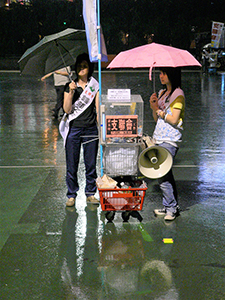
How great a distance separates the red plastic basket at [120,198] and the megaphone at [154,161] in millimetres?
244

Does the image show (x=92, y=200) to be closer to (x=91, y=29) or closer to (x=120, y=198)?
(x=120, y=198)

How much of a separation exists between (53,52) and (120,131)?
1.68 m

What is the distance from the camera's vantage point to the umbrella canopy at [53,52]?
17.3ft

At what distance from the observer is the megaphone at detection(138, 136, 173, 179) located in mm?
4801

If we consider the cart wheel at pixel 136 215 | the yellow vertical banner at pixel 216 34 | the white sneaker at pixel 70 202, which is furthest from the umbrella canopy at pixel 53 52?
the yellow vertical banner at pixel 216 34

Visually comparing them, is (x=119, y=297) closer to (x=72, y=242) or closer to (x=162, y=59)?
(x=72, y=242)

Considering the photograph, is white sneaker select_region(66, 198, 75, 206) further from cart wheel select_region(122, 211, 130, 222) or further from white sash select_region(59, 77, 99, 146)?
white sash select_region(59, 77, 99, 146)

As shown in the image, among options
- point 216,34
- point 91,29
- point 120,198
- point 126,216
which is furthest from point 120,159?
point 216,34

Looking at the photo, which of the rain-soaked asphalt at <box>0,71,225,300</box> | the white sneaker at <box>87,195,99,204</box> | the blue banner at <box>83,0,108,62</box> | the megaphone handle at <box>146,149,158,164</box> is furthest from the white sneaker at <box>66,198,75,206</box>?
the blue banner at <box>83,0,108,62</box>

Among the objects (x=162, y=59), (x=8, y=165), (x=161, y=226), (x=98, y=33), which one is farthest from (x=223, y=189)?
(x=8, y=165)

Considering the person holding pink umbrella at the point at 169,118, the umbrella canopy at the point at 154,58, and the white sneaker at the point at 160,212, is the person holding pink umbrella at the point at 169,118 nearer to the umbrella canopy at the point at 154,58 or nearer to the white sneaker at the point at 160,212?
the white sneaker at the point at 160,212

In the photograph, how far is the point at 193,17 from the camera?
5128cm

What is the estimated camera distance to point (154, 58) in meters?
4.64

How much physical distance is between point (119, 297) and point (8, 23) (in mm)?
49008
